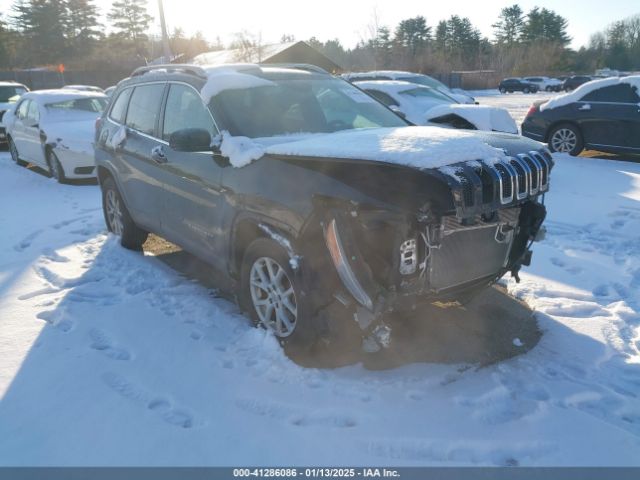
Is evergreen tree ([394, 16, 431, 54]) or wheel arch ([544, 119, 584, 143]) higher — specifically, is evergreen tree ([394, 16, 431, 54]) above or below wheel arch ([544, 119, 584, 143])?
above

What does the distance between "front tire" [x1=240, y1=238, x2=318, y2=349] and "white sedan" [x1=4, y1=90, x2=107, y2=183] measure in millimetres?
6864

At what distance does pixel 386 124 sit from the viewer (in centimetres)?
441

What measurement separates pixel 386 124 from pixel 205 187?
5.32ft

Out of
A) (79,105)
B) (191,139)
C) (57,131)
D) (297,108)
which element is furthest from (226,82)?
(79,105)

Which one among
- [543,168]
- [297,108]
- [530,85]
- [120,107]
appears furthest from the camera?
[530,85]

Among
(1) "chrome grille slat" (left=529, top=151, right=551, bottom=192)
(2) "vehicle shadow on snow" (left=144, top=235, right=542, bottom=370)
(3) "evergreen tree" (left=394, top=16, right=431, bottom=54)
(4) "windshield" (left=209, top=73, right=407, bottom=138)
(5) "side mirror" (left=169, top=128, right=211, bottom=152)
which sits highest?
(3) "evergreen tree" (left=394, top=16, right=431, bottom=54)

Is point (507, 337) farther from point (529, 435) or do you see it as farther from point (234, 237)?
point (234, 237)

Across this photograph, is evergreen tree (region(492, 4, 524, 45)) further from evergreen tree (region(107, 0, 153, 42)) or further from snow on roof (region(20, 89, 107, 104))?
snow on roof (region(20, 89, 107, 104))

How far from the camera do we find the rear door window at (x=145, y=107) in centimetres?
473

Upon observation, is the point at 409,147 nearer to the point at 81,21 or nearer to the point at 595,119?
the point at 595,119

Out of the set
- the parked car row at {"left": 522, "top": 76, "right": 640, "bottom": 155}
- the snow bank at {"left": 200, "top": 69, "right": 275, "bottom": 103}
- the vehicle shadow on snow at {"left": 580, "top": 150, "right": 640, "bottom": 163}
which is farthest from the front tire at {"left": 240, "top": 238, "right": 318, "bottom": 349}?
the vehicle shadow on snow at {"left": 580, "top": 150, "right": 640, "bottom": 163}

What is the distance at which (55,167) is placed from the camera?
384 inches

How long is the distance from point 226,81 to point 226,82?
0.04 feet

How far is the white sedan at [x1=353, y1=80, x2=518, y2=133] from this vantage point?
29.3ft
